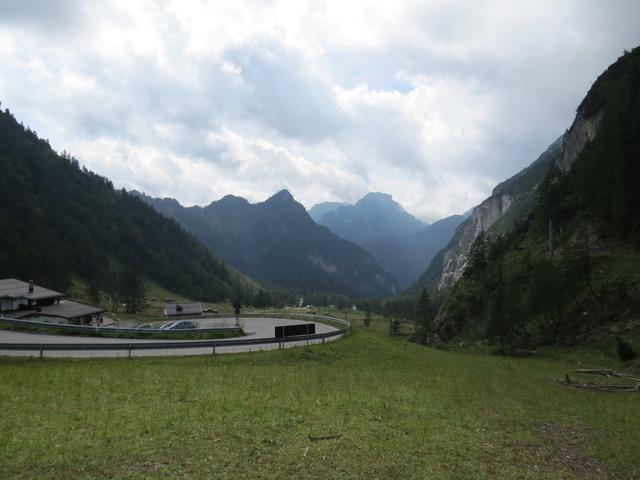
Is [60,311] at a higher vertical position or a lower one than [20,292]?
lower

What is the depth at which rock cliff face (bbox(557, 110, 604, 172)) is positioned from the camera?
104 m

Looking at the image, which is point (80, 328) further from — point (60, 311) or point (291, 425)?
point (60, 311)

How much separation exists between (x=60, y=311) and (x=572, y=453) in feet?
254

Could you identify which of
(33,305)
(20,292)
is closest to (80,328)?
(33,305)

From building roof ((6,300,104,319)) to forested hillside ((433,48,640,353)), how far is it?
67018 mm

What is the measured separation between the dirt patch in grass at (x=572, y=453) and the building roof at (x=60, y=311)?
72101 millimetres

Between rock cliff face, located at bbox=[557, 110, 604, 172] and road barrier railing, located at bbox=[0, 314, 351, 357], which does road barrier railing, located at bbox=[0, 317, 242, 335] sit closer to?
road barrier railing, located at bbox=[0, 314, 351, 357]

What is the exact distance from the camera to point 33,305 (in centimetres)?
6712

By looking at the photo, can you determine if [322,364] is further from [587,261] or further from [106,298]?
[106,298]

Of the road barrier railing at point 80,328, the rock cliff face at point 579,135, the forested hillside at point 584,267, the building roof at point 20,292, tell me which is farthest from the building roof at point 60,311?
the rock cliff face at point 579,135

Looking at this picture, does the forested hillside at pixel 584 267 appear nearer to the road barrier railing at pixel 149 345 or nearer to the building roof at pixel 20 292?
the road barrier railing at pixel 149 345

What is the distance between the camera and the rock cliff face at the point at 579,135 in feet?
341

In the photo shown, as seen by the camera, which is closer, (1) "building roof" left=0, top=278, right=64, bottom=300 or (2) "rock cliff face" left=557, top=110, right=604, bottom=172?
(1) "building roof" left=0, top=278, right=64, bottom=300

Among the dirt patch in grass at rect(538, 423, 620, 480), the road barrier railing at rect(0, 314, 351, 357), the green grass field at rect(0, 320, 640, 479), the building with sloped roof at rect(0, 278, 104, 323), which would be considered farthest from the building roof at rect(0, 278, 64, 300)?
the dirt patch in grass at rect(538, 423, 620, 480)
